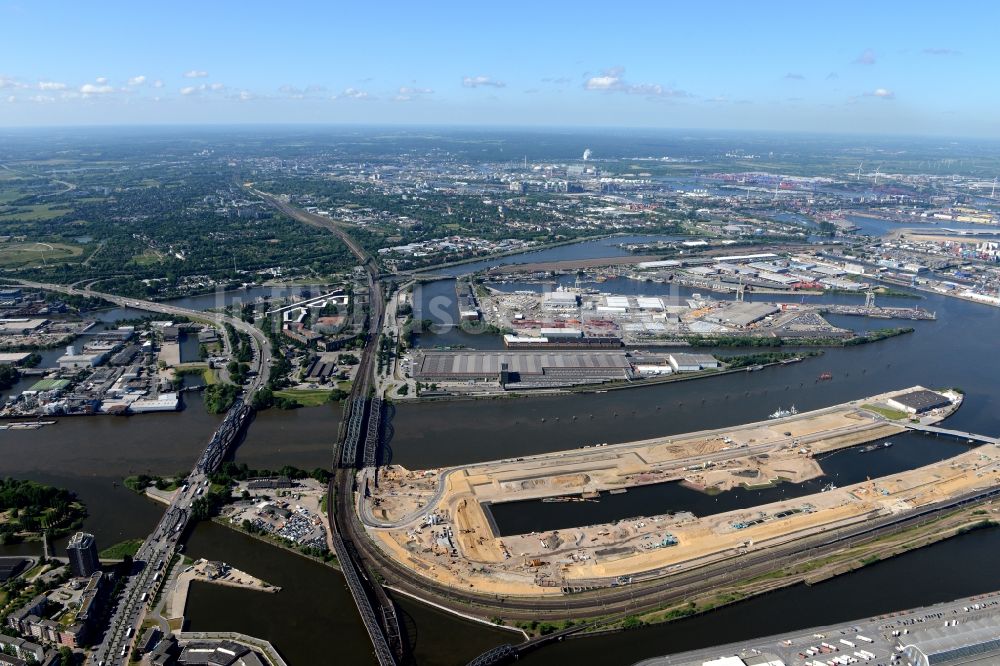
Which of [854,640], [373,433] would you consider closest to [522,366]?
[373,433]

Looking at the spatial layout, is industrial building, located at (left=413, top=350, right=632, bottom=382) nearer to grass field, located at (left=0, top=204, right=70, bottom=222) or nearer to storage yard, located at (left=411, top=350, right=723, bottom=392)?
storage yard, located at (left=411, top=350, right=723, bottom=392)

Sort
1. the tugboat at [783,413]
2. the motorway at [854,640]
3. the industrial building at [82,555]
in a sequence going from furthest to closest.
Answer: the tugboat at [783,413], the industrial building at [82,555], the motorway at [854,640]

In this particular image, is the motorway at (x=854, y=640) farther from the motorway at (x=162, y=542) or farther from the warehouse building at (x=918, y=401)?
the warehouse building at (x=918, y=401)

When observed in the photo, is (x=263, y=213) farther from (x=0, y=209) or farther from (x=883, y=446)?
(x=883, y=446)

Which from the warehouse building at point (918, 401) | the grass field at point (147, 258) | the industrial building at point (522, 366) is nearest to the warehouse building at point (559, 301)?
the industrial building at point (522, 366)

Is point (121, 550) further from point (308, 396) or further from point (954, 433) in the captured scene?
point (954, 433)

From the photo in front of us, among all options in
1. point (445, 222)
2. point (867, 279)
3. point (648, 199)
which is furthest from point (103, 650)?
point (648, 199)

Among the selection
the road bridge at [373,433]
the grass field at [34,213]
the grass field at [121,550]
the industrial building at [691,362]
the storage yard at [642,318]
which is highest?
the grass field at [34,213]
